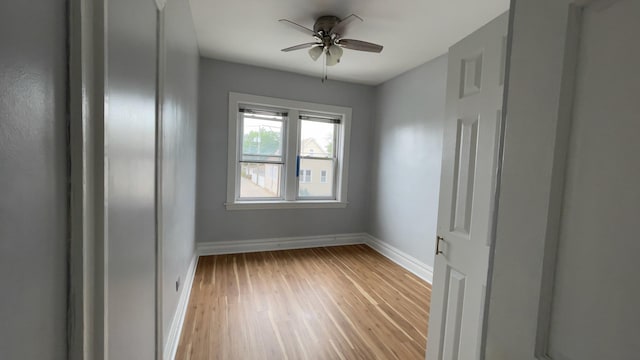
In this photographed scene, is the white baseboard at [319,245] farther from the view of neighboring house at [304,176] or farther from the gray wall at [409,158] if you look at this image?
the view of neighboring house at [304,176]

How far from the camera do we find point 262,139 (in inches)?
154

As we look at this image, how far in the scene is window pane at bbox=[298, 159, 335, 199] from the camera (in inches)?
163

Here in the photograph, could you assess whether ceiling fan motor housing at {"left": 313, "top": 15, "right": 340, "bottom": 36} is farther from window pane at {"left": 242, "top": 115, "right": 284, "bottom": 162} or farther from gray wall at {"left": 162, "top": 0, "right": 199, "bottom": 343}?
window pane at {"left": 242, "top": 115, "right": 284, "bottom": 162}

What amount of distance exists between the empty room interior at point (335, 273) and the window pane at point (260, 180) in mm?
1194

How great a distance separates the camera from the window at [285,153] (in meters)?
3.77

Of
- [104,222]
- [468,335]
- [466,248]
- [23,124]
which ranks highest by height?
[23,124]

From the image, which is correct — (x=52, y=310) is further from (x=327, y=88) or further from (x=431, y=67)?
(x=327, y=88)

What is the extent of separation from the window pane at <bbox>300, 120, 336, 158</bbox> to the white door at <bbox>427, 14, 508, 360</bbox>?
2886 millimetres

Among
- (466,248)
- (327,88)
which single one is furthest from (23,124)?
(327,88)

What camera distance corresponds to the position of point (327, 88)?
4.09 metres

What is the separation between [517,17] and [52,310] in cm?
119

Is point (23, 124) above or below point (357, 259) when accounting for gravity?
above

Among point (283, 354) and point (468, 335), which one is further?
point (283, 354)

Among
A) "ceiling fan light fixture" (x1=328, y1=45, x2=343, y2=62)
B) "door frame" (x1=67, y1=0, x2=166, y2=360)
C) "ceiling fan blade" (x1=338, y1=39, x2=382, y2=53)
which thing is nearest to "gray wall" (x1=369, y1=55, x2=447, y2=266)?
"ceiling fan blade" (x1=338, y1=39, x2=382, y2=53)
